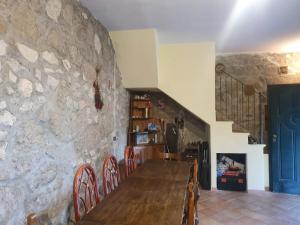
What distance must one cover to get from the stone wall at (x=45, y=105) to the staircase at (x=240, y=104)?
2.84 m

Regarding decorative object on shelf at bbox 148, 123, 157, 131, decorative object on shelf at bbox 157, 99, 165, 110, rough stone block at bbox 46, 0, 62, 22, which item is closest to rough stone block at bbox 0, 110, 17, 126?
rough stone block at bbox 46, 0, 62, 22

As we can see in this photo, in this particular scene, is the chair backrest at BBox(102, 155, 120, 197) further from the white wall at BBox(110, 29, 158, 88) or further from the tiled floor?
the white wall at BBox(110, 29, 158, 88)

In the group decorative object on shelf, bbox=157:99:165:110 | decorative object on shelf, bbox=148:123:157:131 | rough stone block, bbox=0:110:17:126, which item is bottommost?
decorative object on shelf, bbox=148:123:157:131

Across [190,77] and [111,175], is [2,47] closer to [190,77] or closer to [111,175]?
[111,175]

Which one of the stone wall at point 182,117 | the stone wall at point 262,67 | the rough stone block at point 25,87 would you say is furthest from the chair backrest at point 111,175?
the stone wall at point 262,67

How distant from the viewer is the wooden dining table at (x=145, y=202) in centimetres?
146

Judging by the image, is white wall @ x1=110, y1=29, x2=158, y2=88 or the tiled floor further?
white wall @ x1=110, y1=29, x2=158, y2=88

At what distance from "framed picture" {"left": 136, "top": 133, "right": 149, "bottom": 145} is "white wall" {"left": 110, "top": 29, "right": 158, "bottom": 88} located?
1.05 metres

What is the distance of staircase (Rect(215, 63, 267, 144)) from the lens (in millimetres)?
4949

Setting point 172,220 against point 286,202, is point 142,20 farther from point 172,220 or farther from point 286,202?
point 286,202

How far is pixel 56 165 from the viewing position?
88.7 inches

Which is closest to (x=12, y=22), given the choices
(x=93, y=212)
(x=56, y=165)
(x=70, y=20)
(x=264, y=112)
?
(x=70, y=20)

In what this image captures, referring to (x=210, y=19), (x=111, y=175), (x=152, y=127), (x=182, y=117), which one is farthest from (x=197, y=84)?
(x=111, y=175)

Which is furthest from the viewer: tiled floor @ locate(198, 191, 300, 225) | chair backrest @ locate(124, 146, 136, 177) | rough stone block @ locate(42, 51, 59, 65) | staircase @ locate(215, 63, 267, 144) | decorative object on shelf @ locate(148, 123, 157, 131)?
decorative object on shelf @ locate(148, 123, 157, 131)
